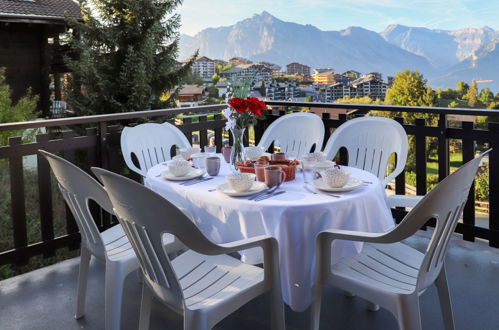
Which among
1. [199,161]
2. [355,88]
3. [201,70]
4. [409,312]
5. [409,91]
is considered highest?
[409,91]

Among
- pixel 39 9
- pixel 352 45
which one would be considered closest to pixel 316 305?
pixel 39 9

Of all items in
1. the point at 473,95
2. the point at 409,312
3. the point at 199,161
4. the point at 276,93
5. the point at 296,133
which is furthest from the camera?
the point at 473,95

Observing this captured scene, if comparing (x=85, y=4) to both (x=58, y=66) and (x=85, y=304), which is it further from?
(x=85, y=304)

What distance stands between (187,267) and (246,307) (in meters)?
0.70

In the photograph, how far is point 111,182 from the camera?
4.99 feet

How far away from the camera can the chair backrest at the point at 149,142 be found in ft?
10.4

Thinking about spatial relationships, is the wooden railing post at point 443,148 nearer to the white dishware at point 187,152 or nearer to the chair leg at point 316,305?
the white dishware at point 187,152

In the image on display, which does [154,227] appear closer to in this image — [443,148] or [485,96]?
[443,148]

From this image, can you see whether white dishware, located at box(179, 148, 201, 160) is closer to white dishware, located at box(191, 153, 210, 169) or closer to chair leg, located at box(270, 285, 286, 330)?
white dishware, located at box(191, 153, 210, 169)

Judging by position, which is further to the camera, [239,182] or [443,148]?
[443,148]

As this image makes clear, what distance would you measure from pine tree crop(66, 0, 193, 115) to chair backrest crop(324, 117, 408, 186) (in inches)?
438

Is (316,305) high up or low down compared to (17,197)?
down

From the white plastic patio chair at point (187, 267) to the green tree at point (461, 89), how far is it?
114 feet

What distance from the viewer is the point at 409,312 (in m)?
1.63
